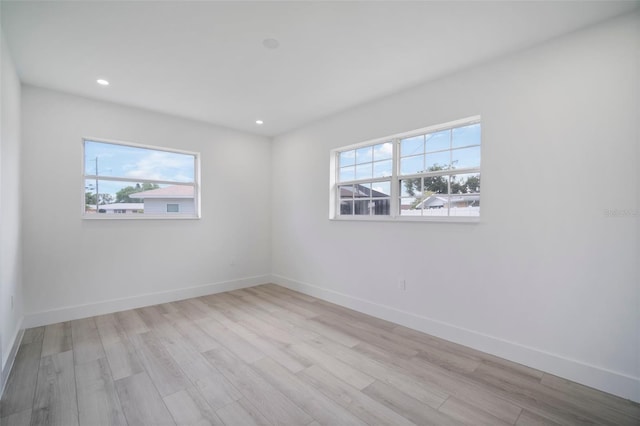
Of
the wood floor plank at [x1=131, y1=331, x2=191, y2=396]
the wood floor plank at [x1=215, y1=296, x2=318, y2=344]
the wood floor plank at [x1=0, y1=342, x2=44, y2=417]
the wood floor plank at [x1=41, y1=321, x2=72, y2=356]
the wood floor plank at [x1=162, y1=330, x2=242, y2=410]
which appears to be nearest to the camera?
the wood floor plank at [x1=0, y1=342, x2=44, y2=417]

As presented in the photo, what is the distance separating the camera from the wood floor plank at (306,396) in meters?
1.75

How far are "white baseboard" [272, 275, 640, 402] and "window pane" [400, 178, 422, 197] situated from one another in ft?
4.43

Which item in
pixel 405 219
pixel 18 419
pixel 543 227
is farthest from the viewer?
pixel 405 219

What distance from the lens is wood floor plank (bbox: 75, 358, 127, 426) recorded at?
5.72 ft

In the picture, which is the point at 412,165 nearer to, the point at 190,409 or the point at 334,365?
the point at 334,365

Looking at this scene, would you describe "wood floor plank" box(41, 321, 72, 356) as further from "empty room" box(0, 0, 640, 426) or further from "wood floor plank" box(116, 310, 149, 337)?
"wood floor plank" box(116, 310, 149, 337)

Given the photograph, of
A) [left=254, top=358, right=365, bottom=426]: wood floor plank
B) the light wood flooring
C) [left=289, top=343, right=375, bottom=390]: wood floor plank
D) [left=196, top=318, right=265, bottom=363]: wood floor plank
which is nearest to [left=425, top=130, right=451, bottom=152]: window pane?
the light wood flooring

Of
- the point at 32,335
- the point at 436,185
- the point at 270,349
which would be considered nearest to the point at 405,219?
the point at 436,185

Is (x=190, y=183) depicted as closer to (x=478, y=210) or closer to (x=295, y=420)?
(x=295, y=420)

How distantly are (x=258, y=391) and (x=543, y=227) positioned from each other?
2551 millimetres

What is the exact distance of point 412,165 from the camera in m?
3.27

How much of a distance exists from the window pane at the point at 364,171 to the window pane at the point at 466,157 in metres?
1.08

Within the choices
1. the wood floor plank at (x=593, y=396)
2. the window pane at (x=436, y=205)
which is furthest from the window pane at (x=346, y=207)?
the wood floor plank at (x=593, y=396)

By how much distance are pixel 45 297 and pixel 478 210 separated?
471cm
